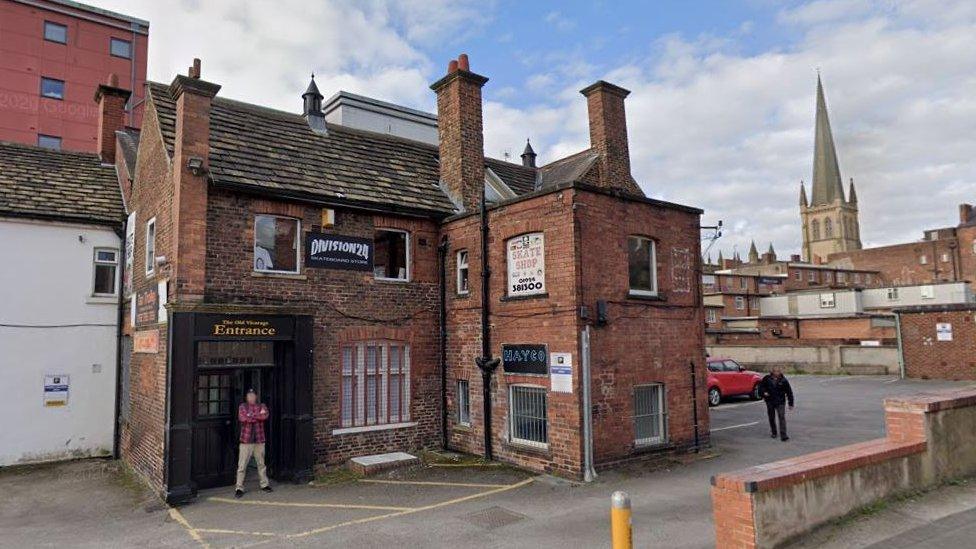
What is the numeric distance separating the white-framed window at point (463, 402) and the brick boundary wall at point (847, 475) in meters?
7.98

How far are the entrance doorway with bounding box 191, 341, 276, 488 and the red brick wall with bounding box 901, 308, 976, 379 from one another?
94.0ft

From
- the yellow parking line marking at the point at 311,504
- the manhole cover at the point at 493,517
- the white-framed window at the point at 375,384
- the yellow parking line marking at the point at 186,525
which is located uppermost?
the white-framed window at the point at 375,384

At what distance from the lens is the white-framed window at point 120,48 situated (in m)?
40.7

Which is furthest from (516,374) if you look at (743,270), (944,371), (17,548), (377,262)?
(743,270)

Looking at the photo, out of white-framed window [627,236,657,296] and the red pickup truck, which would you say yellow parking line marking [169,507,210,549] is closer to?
white-framed window [627,236,657,296]

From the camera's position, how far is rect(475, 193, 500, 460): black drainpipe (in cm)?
1336

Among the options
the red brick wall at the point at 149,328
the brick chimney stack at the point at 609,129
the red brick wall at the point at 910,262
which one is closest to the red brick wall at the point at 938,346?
the brick chimney stack at the point at 609,129

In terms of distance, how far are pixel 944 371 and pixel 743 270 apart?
177 ft

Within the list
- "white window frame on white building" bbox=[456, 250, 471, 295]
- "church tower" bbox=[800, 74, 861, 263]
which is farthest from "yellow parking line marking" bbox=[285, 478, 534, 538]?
"church tower" bbox=[800, 74, 861, 263]

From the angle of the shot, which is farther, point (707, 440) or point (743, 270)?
point (743, 270)

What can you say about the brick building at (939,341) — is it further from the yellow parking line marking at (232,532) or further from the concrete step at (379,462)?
the yellow parking line marking at (232,532)

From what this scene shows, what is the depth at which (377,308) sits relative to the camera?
13.9 meters

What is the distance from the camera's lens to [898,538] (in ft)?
22.2

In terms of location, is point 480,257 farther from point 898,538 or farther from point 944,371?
point 944,371
